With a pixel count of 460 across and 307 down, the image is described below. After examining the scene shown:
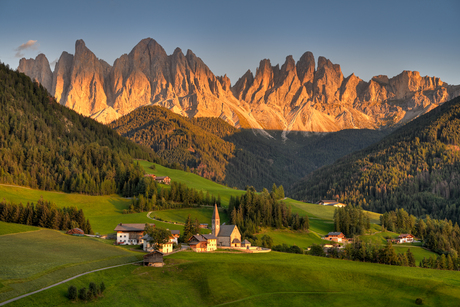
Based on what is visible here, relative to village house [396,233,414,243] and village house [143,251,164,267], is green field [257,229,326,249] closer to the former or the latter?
village house [396,233,414,243]

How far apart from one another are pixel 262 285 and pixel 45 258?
3711 cm

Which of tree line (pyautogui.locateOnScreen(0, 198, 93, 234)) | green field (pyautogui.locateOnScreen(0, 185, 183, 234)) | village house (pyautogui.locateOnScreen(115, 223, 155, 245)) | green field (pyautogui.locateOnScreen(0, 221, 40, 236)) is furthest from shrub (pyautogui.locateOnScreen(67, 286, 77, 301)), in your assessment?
green field (pyautogui.locateOnScreen(0, 185, 183, 234))

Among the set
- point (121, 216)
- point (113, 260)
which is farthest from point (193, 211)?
point (113, 260)

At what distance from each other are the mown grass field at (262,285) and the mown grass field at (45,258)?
10.6 ft

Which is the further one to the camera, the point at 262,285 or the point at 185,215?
the point at 185,215

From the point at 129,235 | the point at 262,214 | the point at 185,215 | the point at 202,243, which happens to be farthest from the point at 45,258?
the point at 262,214

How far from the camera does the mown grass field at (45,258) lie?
62375mm

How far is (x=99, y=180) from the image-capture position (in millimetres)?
184625

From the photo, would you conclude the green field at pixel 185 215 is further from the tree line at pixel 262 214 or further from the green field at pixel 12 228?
the green field at pixel 12 228

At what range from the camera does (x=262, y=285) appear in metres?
73.6

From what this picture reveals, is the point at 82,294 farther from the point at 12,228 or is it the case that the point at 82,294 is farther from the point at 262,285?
the point at 12,228

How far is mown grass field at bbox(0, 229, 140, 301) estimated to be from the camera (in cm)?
6238

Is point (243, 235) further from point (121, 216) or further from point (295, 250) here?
point (121, 216)

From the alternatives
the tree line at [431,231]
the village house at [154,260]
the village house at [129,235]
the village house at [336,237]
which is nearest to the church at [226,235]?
the village house at [129,235]
